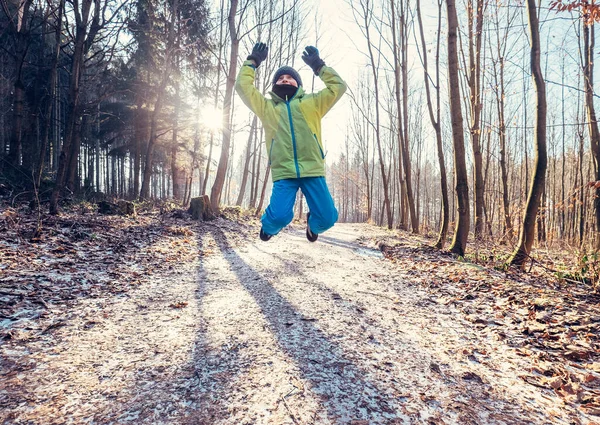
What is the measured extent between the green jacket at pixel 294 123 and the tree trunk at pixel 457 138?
13.7ft

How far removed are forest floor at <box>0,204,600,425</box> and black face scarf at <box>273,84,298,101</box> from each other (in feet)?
8.06

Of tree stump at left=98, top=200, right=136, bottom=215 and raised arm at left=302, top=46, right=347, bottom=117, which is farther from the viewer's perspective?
tree stump at left=98, top=200, right=136, bottom=215

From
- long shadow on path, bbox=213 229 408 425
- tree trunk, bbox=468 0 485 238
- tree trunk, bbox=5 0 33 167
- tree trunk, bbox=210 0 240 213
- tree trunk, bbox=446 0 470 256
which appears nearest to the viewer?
long shadow on path, bbox=213 229 408 425

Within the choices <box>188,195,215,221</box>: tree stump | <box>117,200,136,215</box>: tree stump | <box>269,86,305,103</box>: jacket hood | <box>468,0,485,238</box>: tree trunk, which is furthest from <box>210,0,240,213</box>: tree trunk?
<box>468,0,485,238</box>: tree trunk

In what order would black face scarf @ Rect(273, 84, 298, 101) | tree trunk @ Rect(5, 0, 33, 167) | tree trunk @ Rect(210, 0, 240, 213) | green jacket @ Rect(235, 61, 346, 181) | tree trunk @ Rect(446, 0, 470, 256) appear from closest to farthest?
green jacket @ Rect(235, 61, 346, 181)
black face scarf @ Rect(273, 84, 298, 101)
tree trunk @ Rect(446, 0, 470, 256)
tree trunk @ Rect(5, 0, 33, 167)
tree trunk @ Rect(210, 0, 240, 213)

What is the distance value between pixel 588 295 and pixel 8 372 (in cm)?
589

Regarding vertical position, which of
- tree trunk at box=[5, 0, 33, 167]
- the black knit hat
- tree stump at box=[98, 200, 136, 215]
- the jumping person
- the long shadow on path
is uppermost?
tree trunk at box=[5, 0, 33, 167]

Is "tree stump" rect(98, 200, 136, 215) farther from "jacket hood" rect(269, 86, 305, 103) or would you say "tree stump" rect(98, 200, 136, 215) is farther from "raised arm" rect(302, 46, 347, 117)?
"raised arm" rect(302, 46, 347, 117)

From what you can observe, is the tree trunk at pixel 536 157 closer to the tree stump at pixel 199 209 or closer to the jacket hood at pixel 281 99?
the jacket hood at pixel 281 99

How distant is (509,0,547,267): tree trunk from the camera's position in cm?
545

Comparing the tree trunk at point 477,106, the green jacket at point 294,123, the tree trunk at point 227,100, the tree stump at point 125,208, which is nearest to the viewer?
the green jacket at point 294,123

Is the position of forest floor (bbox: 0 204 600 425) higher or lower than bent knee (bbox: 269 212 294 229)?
Answer: lower

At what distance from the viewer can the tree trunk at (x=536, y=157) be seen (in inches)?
215

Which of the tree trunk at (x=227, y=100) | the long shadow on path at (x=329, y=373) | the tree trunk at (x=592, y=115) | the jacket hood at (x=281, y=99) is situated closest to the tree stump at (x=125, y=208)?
the tree trunk at (x=227, y=100)
